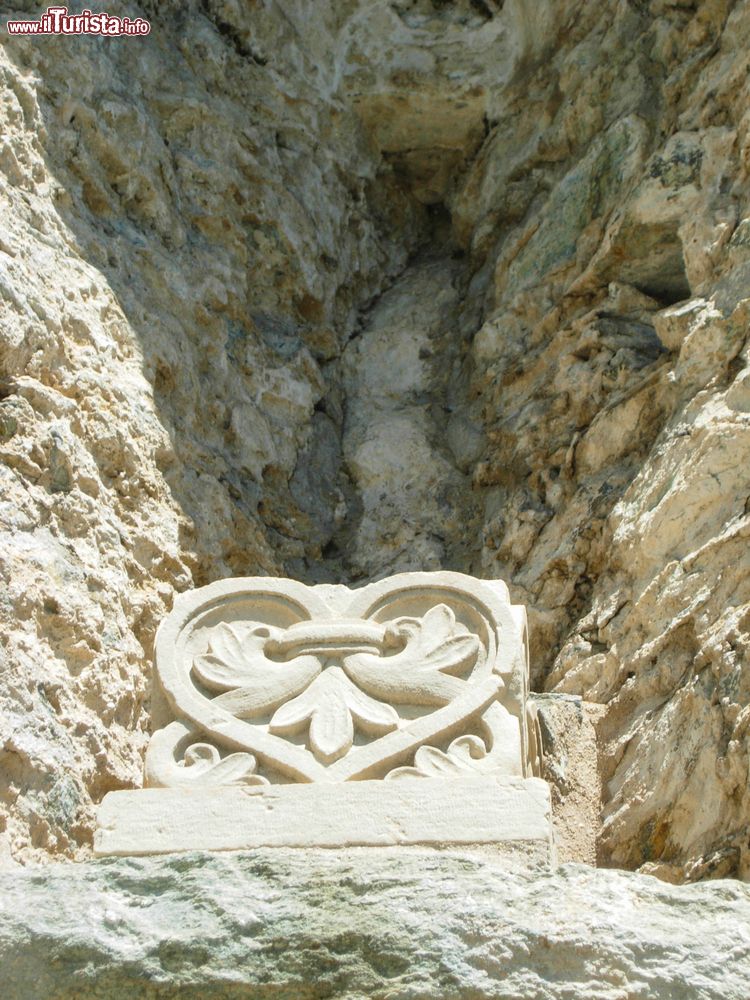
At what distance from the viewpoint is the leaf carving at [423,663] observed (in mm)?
3758

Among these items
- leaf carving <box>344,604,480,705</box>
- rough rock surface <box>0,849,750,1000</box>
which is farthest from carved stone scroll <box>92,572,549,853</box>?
rough rock surface <box>0,849,750,1000</box>

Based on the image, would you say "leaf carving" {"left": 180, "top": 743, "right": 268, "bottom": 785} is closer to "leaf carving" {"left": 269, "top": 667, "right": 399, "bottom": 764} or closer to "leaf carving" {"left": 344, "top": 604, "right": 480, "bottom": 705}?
"leaf carving" {"left": 269, "top": 667, "right": 399, "bottom": 764}

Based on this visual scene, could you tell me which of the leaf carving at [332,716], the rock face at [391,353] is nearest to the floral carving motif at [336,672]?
the leaf carving at [332,716]

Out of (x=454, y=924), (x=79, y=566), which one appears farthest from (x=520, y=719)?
(x=79, y=566)

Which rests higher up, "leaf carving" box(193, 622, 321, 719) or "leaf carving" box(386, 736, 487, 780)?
"leaf carving" box(193, 622, 321, 719)

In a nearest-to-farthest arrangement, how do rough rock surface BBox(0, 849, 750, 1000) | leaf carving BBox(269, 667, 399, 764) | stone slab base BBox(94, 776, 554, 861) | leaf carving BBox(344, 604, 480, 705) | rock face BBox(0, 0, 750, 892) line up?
rough rock surface BBox(0, 849, 750, 1000) < stone slab base BBox(94, 776, 554, 861) < leaf carving BBox(269, 667, 399, 764) < leaf carving BBox(344, 604, 480, 705) < rock face BBox(0, 0, 750, 892)

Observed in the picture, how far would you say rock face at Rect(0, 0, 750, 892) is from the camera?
4684 mm

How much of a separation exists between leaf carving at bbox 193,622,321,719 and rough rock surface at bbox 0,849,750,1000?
0.81 m

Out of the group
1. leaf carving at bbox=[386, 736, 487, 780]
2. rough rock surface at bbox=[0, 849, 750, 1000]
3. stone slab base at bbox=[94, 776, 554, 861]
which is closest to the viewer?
rough rock surface at bbox=[0, 849, 750, 1000]

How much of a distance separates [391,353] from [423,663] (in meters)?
4.16

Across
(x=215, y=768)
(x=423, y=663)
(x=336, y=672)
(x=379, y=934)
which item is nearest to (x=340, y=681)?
(x=336, y=672)

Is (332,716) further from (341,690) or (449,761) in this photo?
(449,761)

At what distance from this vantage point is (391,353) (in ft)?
25.7

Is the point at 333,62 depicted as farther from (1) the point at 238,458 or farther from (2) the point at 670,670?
(2) the point at 670,670
